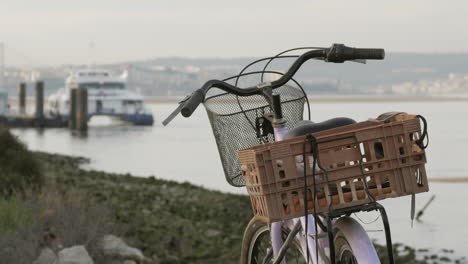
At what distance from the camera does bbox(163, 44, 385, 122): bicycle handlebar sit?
2.94 meters

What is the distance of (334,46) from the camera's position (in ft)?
9.97

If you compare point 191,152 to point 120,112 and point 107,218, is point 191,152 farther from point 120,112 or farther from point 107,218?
point 107,218

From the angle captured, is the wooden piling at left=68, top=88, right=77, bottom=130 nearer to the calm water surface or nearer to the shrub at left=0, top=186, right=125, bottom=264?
the calm water surface

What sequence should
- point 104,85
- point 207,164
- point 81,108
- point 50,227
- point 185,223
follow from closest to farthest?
point 50,227 → point 185,223 → point 207,164 → point 81,108 → point 104,85

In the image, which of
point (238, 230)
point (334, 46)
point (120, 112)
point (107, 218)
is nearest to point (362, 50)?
point (334, 46)

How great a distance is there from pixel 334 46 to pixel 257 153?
0.54m

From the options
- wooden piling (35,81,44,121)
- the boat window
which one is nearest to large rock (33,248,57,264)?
wooden piling (35,81,44,121)

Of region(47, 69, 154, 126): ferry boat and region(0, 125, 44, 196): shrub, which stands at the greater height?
region(0, 125, 44, 196): shrub

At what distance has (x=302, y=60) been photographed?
3.13 meters

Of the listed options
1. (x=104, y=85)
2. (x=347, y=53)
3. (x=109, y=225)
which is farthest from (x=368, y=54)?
(x=104, y=85)

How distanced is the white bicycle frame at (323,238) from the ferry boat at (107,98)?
61904 mm

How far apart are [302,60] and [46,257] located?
3.35 m

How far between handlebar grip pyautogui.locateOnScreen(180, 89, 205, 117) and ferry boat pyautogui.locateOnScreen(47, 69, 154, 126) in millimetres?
62383

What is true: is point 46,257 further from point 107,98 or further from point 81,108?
point 107,98
